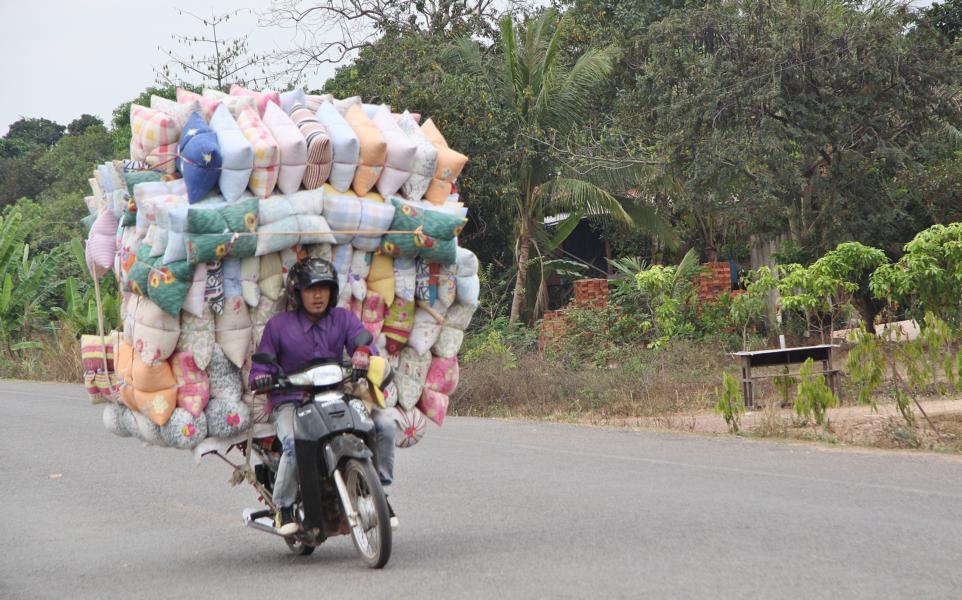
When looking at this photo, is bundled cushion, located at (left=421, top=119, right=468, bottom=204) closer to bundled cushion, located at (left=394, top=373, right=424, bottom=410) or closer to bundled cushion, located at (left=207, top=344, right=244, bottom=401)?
bundled cushion, located at (left=394, top=373, right=424, bottom=410)

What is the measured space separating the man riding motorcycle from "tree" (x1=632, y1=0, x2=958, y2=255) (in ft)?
51.0

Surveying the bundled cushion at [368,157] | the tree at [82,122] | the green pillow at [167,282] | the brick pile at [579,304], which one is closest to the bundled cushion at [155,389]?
the green pillow at [167,282]

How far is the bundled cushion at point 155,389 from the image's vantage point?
691cm

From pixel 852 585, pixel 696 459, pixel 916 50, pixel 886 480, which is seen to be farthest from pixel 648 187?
pixel 852 585

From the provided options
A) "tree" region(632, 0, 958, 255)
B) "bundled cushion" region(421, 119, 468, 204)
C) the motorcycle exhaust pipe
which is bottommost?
the motorcycle exhaust pipe

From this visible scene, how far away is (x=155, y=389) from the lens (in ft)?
22.7

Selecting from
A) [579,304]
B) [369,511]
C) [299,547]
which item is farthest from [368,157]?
[579,304]

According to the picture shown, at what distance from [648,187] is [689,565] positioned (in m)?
20.6

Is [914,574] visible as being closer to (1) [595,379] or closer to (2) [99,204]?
(2) [99,204]

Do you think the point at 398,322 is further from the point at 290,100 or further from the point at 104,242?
the point at 104,242

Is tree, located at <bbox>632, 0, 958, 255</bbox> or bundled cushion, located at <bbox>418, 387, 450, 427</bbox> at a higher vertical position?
tree, located at <bbox>632, 0, 958, 255</bbox>

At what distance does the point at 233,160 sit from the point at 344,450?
6.08 feet

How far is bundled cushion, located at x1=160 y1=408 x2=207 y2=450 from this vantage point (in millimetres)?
6957

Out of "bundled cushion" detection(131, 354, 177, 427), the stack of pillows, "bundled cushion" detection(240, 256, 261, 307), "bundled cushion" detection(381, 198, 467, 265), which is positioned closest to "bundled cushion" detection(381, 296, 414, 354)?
the stack of pillows
